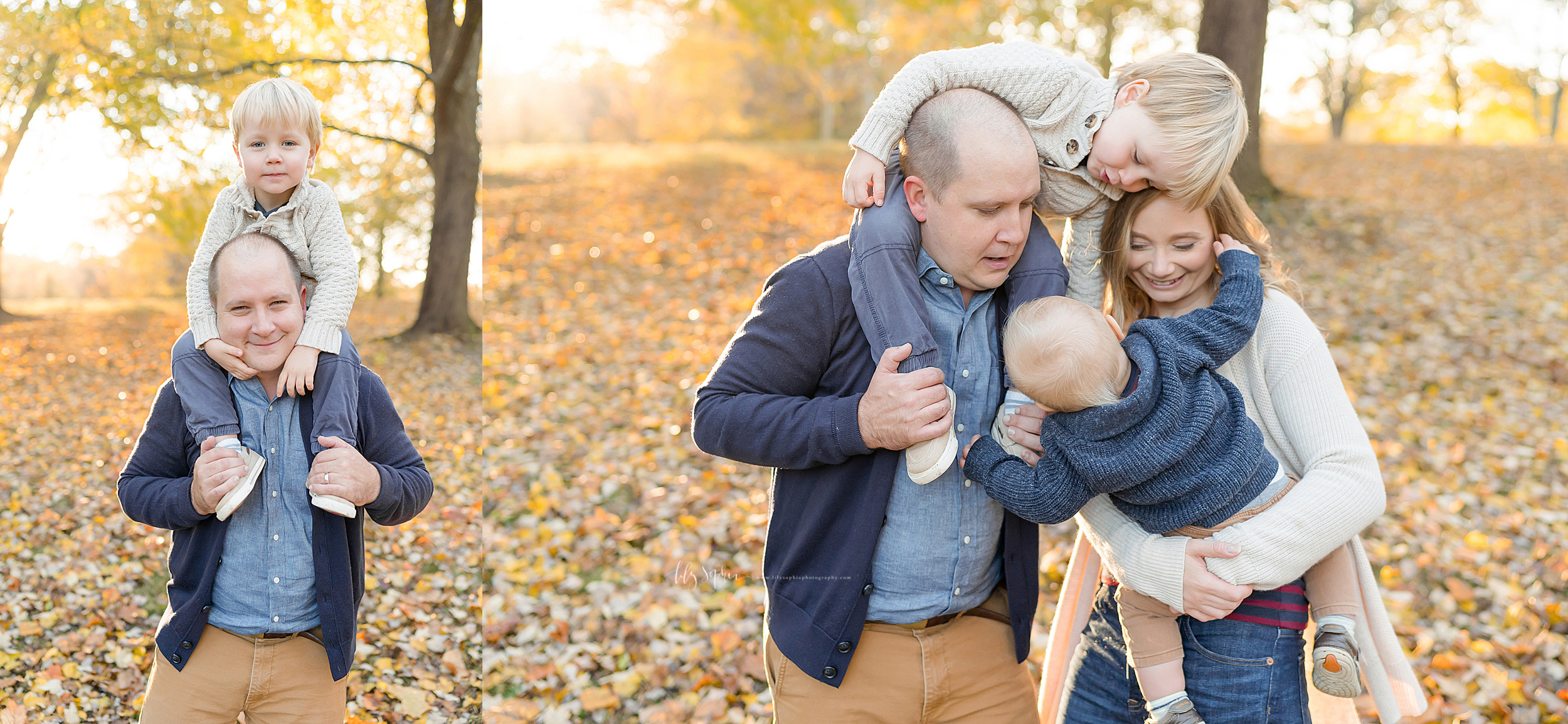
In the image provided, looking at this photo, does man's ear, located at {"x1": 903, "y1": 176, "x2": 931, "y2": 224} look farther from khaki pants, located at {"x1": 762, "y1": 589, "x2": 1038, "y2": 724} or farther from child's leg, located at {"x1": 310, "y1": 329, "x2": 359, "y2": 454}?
child's leg, located at {"x1": 310, "y1": 329, "x2": 359, "y2": 454}

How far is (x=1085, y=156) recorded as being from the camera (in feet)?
7.41

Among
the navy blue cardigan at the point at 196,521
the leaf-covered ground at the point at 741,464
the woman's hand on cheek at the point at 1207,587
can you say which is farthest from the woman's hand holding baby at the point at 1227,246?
the navy blue cardigan at the point at 196,521

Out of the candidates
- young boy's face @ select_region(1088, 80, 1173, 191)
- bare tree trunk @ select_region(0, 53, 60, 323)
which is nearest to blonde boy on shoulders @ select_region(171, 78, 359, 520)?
bare tree trunk @ select_region(0, 53, 60, 323)

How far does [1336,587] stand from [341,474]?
96.7 inches

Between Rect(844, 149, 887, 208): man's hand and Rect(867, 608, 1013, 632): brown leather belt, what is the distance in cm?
103

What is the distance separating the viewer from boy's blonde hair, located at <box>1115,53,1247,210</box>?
214 cm

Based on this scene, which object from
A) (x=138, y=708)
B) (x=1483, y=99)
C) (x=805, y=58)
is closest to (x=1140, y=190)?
(x=138, y=708)

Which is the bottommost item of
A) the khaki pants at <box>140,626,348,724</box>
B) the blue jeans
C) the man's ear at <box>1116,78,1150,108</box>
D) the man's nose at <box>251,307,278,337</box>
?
the khaki pants at <box>140,626,348,724</box>

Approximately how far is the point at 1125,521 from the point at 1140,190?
828 millimetres

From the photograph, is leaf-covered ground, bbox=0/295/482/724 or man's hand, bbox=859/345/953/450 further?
leaf-covered ground, bbox=0/295/482/724

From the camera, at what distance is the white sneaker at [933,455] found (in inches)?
79.8

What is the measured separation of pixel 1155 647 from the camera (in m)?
2.28

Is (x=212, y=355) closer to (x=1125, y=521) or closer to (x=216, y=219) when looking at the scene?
(x=216, y=219)

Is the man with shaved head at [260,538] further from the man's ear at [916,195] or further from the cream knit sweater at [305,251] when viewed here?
the man's ear at [916,195]
